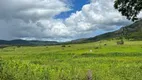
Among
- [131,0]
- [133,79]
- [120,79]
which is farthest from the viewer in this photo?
[131,0]

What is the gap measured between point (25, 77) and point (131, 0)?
65.3 ft

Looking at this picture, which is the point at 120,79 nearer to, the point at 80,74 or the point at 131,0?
the point at 80,74

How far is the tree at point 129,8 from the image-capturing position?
117ft

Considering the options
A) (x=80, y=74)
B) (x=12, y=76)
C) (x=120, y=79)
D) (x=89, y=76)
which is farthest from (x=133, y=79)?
(x=12, y=76)

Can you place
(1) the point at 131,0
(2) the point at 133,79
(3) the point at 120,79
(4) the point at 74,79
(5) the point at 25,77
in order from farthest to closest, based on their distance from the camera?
(1) the point at 131,0, (3) the point at 120,79, (2) the point at 133,79, (4) the point at 74,79, (5) the point at 25,77

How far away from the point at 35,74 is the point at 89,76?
143 inches

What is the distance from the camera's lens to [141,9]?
3588cm

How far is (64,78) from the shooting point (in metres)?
21.0

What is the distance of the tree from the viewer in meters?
35.8

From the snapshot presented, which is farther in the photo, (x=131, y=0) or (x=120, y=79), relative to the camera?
(x=131, y=0)

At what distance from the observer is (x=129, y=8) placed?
3650 centimetres

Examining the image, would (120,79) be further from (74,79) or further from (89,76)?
(89,76)

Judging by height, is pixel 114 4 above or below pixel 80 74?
above

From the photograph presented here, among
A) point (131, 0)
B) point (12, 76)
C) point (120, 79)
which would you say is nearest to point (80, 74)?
point (12, 76)
